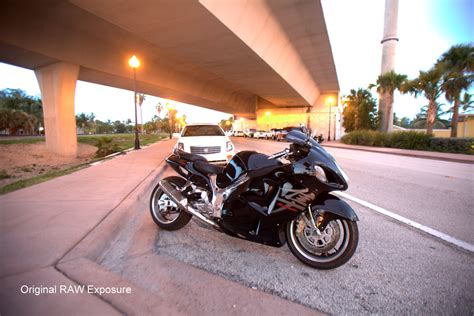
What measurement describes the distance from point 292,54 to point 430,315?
868 inches

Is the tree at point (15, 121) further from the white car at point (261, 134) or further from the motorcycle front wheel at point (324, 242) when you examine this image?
the motorcycle front wheel at point (324, 242)

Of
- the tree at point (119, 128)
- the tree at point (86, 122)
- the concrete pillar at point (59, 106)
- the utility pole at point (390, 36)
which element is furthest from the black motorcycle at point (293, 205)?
the tree at point (119, 128)

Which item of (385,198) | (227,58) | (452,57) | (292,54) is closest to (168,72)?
(227,58)

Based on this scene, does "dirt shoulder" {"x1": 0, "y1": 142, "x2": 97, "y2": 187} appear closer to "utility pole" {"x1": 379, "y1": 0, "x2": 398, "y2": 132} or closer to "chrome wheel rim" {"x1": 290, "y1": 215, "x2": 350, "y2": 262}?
"chrome wheel rim" {"x1": 290, "y1": 215, "x2": 350, "y2": 262}

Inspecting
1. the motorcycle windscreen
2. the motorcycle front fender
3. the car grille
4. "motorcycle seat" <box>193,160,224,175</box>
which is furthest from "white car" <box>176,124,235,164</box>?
the motorcycle front fender

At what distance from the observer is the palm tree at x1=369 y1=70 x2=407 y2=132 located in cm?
2789

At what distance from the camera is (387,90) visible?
29.2 metres

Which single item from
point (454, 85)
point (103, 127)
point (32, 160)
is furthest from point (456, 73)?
point (103, 127)

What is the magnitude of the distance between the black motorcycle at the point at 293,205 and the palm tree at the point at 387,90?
3109 centimetres

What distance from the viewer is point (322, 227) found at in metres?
2.49

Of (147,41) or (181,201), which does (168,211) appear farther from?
(147,41)

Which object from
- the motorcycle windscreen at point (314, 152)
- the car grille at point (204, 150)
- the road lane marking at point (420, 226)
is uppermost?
the motorcycle windscreen at point (314, 152)

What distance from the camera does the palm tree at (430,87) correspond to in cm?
2209

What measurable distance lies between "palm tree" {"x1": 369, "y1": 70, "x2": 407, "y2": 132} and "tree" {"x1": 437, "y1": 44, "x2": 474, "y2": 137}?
423 cm
